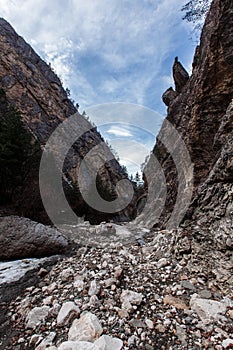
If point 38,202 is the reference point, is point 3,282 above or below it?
below

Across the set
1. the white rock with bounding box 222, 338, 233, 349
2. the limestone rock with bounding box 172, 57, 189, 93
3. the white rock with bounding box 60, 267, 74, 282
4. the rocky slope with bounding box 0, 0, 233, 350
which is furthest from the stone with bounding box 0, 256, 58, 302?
the limestone rock with bounding box 172, 57, 189, 93

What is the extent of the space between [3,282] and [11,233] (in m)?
1.12

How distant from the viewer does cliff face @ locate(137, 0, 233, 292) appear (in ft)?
8.11

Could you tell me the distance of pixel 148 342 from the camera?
145 centimetres

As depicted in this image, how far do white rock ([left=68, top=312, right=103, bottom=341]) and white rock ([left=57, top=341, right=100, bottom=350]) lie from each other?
9cm

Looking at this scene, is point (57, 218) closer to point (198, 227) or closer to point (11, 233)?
point (11, 233)

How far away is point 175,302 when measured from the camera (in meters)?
1.86

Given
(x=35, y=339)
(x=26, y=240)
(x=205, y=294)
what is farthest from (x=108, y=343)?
(x=26, y=240)

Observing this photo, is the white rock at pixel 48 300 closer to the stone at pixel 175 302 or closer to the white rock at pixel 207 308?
the stone at pixel 175 302

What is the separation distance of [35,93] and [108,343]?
22102 millimetres

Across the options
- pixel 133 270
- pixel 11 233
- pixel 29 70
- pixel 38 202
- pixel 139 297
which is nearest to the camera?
pixel 139 297

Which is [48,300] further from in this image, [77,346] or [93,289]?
[77,346]

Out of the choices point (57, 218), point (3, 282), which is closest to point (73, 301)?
point (3, 282)

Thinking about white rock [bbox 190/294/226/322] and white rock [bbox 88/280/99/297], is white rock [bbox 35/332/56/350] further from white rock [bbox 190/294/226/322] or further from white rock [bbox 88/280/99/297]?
white rock [bbox 190/294/226/322]
